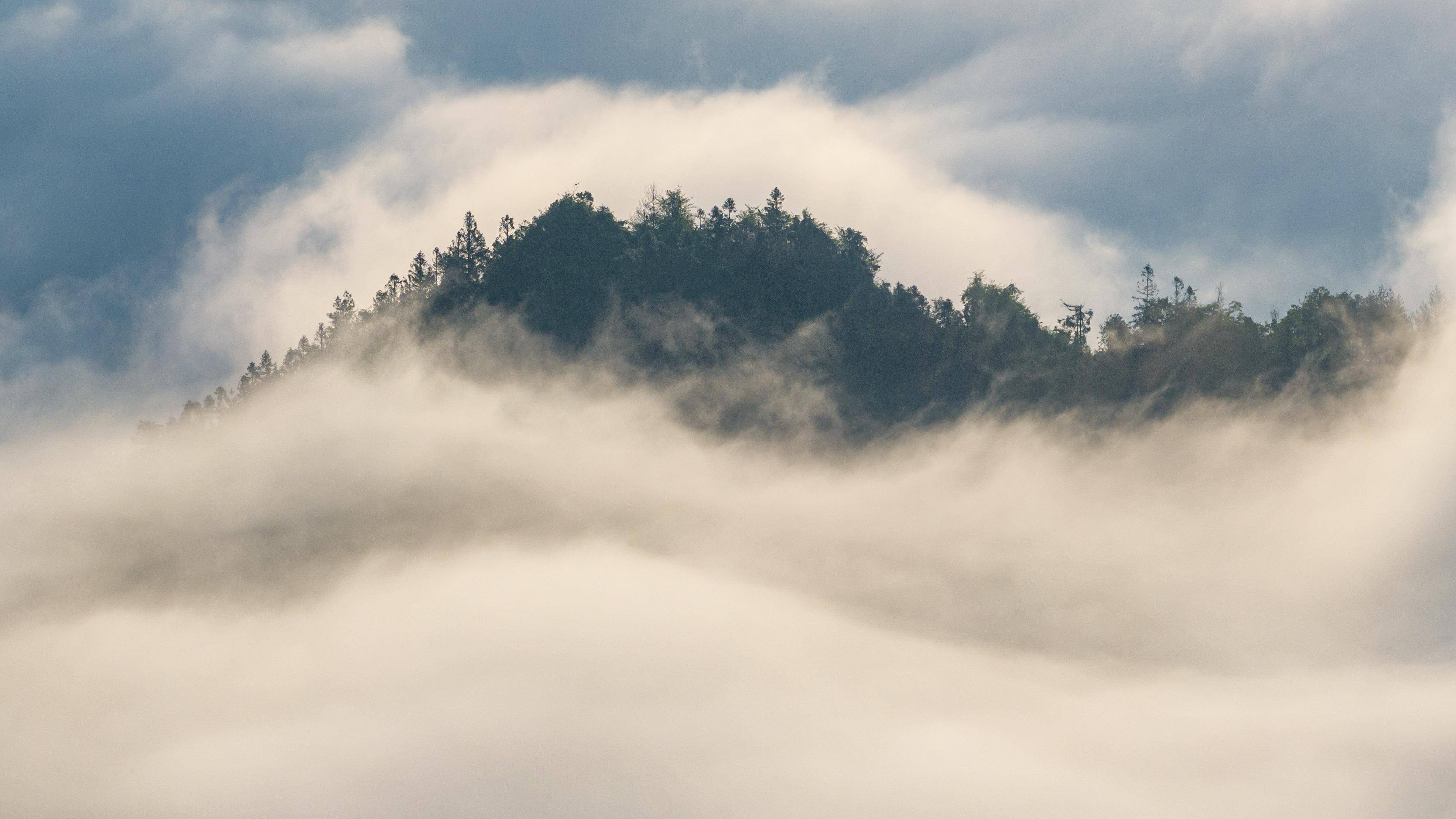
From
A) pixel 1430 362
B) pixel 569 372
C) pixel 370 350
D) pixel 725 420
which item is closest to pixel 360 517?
pixel 370 350

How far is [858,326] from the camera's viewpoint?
82375 millimetres

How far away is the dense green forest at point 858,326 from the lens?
82.4 metres

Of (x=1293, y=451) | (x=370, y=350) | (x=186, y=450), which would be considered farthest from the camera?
(x=186, y=450)

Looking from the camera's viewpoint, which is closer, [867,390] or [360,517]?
[867,390]

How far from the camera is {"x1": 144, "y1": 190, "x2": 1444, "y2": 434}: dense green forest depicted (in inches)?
3243

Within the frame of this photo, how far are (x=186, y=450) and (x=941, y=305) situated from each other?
80.0 m

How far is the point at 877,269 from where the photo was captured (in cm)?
8706

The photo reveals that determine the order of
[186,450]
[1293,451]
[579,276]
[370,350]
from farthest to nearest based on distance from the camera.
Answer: [186,450], [370,350], [1293,451], [579,276]

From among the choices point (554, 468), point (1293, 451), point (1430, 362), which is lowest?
point (1293, 451)

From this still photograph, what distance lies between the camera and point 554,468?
373 feet

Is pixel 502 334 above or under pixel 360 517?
above

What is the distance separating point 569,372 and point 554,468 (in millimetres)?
25760

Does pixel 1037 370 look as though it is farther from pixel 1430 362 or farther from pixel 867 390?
pixel 1430 362

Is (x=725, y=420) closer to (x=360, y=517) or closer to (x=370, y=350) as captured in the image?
(x=370, y=350)
